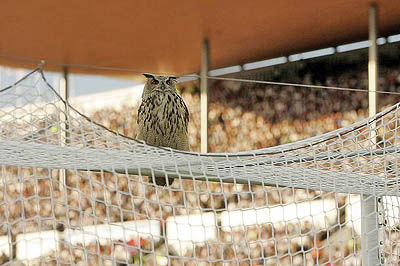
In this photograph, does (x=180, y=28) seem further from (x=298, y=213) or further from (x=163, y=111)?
(x=163, y=111)

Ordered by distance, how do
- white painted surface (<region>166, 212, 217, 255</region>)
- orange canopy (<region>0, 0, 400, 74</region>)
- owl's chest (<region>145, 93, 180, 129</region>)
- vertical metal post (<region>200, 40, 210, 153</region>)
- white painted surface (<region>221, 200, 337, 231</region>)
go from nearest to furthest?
1. owl's chest (<region>145, 93, 180, 129</region>)
2. orange canopy (<region>0, 0, 400, 74</region>)
3. white painted surface (<region>221, 200, 337, 231</region>)
4. vertical metal post (<region>200, 40, 210, 153</region>)
5. white painted surface (<region>166, 212, 217, 255</region>)

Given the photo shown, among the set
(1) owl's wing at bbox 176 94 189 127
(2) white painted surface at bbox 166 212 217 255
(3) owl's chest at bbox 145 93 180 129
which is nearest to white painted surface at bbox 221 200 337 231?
(2) white painted surface at bbox 166 212 217 255

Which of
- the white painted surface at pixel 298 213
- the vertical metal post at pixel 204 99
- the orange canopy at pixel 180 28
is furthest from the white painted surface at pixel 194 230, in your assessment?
the orange canopy at pixel 180 28

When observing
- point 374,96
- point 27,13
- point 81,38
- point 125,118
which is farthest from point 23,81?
point 125,118

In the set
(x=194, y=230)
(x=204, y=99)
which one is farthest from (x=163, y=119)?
(x=194, y=230)

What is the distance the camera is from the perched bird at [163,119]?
3.31m

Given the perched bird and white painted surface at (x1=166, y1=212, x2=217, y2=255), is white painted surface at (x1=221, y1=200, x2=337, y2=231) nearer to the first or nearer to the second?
white painted surface at (x1=166, y1=212, x2=217, y2=255)

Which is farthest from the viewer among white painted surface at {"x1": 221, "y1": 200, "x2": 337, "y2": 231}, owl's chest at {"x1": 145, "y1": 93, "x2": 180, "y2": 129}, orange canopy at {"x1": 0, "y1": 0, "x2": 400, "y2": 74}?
white painted surface at {"x1": 221, "y1": 200, "x2": 337, "y2": 231}

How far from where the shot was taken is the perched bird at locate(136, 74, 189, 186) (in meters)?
3.31

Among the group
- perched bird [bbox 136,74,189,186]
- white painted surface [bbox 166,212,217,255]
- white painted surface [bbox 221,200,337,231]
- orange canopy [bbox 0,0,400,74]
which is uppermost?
orange canopy [bbox 0,0,400,74]

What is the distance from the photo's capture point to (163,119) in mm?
3301

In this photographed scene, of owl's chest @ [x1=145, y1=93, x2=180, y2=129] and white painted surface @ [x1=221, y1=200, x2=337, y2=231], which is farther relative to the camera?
white painted surface @ [x1=221, y1=200, x2=337, y2=231]

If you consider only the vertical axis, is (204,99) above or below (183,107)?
above

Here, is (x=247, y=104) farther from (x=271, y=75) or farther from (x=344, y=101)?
(x=344, y=101)
